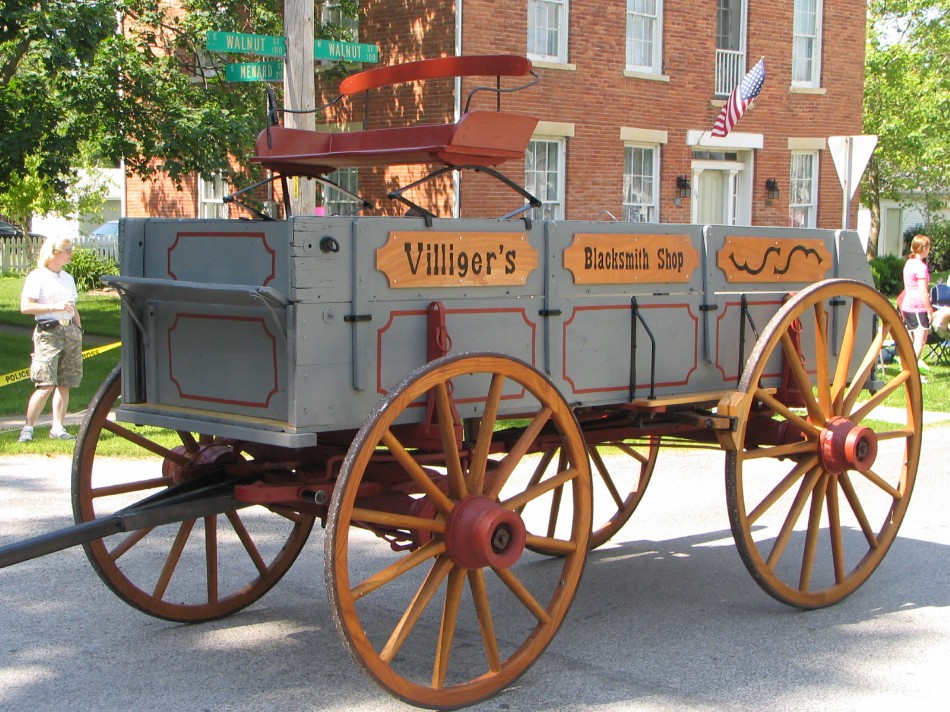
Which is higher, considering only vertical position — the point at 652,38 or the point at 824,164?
the point at 652,38

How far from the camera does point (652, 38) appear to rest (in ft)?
65.1

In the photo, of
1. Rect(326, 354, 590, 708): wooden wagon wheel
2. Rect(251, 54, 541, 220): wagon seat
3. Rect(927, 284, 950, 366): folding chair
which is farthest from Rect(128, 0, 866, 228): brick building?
Rect(326, 354, 590, 708): wooden wagon wheel

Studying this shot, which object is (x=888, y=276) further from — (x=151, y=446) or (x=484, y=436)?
(x=484, y=436)

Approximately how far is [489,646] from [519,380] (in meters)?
0.98

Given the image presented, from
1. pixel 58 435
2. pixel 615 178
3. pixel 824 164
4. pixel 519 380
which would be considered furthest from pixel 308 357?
pixel 824 164

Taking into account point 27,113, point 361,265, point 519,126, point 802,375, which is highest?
point 27,113

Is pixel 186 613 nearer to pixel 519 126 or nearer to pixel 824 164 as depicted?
pixel 519 126

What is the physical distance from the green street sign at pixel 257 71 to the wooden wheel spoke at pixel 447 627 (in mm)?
6274

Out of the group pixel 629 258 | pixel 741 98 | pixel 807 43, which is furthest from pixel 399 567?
pixel 807 43

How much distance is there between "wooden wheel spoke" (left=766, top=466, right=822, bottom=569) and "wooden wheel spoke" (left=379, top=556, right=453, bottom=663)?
1.64 m

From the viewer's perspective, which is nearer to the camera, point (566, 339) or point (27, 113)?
point (566, 339)

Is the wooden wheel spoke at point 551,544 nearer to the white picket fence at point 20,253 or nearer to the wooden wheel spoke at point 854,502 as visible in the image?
the wooden wheel spoke at point 854,502

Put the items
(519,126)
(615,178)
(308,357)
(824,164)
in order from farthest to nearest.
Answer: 1. (824,164)
2. (615,178)
3. (519,126)
4. (308,357)

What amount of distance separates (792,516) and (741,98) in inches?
522
